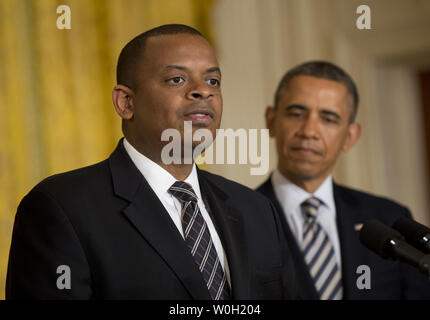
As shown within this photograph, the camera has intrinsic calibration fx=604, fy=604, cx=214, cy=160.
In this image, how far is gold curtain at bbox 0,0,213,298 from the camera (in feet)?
4.42

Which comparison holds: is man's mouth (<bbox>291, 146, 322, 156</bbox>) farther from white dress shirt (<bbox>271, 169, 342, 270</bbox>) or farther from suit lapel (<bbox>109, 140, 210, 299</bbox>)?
suit lapel (<bbox>109, 140, 210, 299</bbox>)

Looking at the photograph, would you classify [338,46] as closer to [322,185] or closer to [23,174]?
[322,185]

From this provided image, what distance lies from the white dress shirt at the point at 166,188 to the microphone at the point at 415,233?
31 centimetres

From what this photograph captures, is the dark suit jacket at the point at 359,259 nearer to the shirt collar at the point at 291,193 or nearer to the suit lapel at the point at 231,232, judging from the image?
the shirt collar at the point at 291,193

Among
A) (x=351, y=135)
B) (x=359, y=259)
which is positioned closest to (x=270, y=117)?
(x=351, y=135)

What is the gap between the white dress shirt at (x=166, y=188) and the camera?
1.00 meters

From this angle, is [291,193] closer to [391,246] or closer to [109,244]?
[391,246]

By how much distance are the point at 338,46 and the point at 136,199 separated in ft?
8.10

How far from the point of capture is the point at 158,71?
3.10ft

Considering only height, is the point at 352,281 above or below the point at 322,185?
below

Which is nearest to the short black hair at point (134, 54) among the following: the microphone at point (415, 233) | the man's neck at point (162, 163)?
the man's neck at point (162, 163)

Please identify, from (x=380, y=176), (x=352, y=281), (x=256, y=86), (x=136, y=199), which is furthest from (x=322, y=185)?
(x=380, y=176)

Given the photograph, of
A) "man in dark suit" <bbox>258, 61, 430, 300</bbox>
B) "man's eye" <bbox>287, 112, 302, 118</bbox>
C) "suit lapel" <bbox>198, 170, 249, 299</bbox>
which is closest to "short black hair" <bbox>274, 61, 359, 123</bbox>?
"man in dark suit" <bbox>258, 61, 430, 300</bbox>

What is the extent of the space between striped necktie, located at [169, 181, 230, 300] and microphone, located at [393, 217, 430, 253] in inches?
12.5
